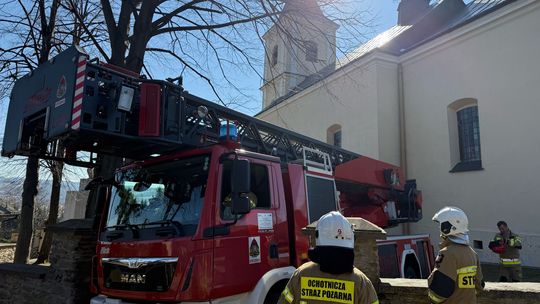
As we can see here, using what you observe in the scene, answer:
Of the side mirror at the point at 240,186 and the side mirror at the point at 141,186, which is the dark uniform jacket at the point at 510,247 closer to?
the side mirror at the point at 240,186

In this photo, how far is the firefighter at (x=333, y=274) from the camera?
2.36 metres

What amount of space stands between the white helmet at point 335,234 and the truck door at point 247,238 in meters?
1.83

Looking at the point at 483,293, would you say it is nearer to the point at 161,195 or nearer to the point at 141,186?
the point at 161,195

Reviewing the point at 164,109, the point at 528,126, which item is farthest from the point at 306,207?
the point at 528,126

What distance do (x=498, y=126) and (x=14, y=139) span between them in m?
13.4

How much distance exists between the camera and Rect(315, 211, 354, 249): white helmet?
2416mm

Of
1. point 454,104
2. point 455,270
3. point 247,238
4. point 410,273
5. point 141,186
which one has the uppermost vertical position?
point 454,104

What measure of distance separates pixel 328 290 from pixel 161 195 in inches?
103

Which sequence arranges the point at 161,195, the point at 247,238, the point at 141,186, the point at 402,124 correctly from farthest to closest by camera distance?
the point at 402,124, the point at 141,186, the point at 161,195, the point at 247,238

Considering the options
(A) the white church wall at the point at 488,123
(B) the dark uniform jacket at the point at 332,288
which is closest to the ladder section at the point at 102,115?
(B) the dark uniform jacket at the point at 332,288

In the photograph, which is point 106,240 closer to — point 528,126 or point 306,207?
point 306,207

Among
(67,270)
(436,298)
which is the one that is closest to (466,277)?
(436,298)

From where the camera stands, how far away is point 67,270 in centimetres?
602

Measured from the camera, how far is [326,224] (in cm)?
249
